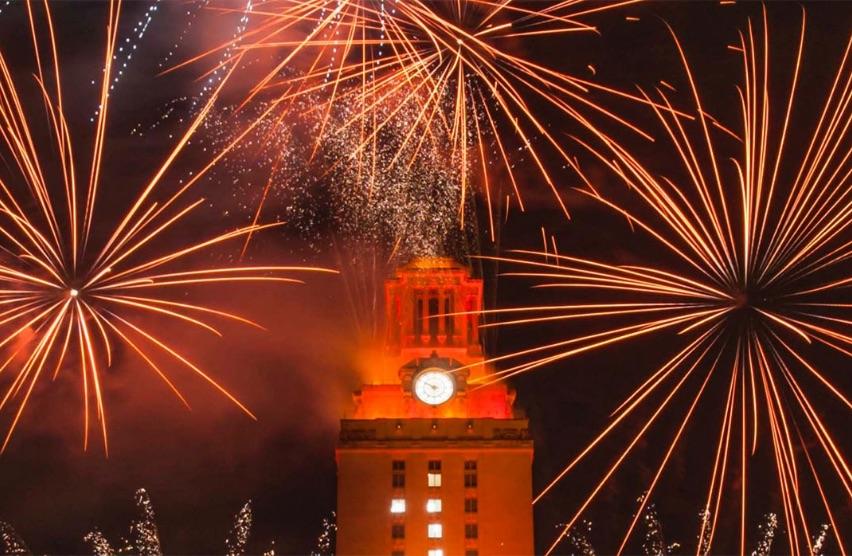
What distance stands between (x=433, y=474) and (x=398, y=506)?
2.49 m

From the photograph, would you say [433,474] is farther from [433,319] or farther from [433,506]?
[433,319]

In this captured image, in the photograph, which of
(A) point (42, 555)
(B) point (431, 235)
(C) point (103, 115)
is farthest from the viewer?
(A) point (42, 555)

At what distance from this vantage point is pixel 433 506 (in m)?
64.3

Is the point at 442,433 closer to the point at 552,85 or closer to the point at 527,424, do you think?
the point at 527,424

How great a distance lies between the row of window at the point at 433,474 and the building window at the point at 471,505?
78cm

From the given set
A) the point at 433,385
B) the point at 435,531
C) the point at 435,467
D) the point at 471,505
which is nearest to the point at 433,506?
the point at 435,531

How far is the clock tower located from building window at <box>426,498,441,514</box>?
5 cm

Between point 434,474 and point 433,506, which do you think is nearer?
point 433,506

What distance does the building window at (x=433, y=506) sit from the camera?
64125mm

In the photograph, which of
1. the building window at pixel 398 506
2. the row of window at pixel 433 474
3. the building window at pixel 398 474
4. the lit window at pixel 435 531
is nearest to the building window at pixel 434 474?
the row of window at pixel 433 474

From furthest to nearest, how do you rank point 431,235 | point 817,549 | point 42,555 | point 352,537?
point 42,555
point 352,537
point 817,549
point 431,235

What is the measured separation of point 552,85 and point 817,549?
2915 centimetres

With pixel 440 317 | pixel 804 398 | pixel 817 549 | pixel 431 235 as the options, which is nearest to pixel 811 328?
pixel 804 398

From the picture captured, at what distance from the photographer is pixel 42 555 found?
226 ft
